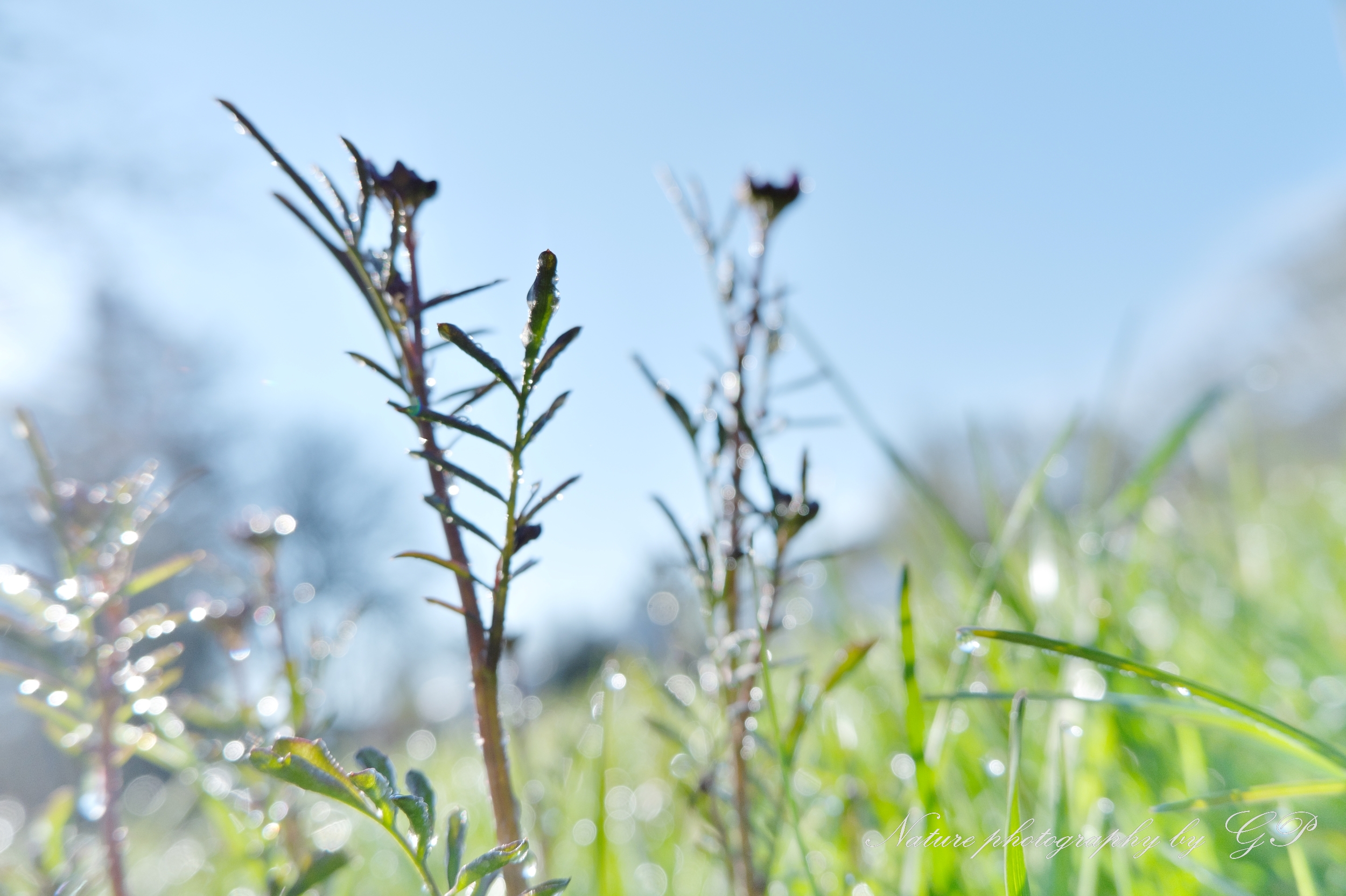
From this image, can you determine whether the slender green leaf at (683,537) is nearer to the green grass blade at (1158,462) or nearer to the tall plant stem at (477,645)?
the tall plant stem at (477,645)

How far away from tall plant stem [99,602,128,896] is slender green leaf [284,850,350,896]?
0.54 ft

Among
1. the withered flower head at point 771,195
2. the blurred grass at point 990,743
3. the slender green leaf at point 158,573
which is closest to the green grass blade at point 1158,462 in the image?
the blurred grass at point 990,743

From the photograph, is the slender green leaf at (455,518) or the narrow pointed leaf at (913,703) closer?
the slender green leaf at (455,518)

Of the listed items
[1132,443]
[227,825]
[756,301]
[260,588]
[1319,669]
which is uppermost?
[756,301]

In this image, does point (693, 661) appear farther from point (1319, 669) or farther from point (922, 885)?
point (1319, 669)

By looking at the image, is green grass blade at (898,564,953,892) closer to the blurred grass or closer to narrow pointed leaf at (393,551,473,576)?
the blurred grass

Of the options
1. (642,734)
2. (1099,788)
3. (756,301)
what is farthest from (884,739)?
(642,734)

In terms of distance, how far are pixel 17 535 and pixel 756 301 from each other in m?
3.64

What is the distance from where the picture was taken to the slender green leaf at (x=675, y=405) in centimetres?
46

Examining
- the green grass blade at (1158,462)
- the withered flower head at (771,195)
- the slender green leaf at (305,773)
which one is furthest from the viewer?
the green grass blade at (1158,462)

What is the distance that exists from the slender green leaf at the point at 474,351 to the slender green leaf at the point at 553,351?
0.05 ft

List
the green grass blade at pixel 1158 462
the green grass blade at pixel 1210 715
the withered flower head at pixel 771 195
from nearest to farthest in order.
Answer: the green grass blade at pixel 1210 715 → the withered flower head at pixel 771 195 → the green grass blade at pixel 1158 462

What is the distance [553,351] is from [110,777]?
0.44m

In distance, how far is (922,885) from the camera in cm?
55
